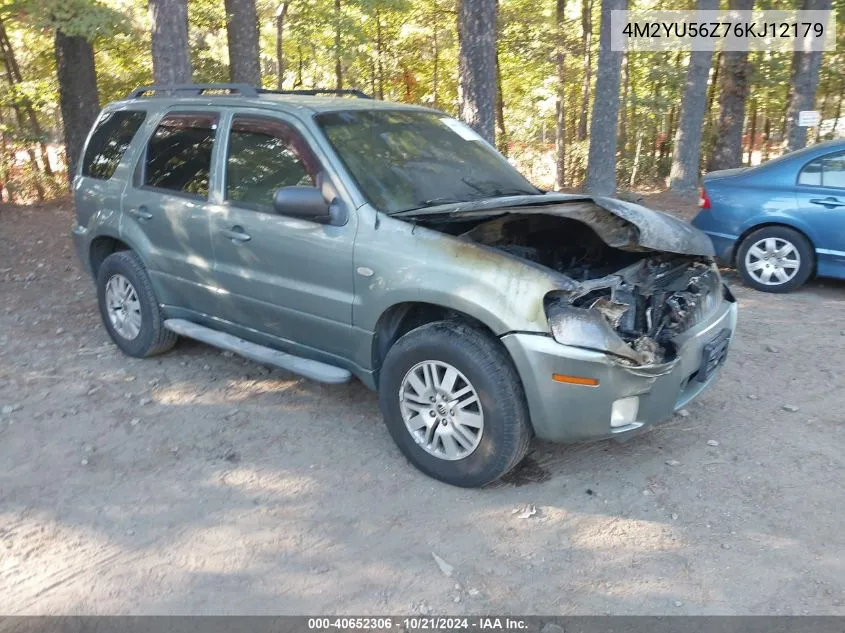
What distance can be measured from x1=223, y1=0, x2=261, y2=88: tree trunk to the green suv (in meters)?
6.52

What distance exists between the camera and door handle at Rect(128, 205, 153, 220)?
5.50m

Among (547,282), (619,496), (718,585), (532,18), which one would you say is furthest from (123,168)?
(532,18)

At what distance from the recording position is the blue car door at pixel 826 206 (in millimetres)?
7332

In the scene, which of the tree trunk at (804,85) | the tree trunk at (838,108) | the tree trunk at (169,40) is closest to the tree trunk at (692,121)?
the tree trunk at (804,85)

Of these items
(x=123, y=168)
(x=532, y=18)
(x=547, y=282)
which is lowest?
(x=547, y=282)

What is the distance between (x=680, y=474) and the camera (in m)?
4.21

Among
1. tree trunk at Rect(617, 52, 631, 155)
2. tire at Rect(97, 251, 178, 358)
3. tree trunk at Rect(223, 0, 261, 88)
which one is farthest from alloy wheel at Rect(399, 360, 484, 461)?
tree trunk at Rect(617, 52, 631, 155)

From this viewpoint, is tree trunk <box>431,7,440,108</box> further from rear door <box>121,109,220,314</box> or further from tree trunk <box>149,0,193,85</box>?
rear door <box>121,109,220,314</box>

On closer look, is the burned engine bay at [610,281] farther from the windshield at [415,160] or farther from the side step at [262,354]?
the side step at [262,354]

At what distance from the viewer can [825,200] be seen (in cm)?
739

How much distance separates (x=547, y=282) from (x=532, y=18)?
17.9 meters

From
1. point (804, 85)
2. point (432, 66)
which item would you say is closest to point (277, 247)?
point (804, 85)

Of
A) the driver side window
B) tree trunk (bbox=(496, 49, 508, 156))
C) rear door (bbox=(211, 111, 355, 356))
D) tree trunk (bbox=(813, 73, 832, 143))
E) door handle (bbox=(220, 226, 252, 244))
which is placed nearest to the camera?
rear door (bbox=(211, 111, 355, 356))

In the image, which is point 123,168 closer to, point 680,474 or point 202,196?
point 202,196
